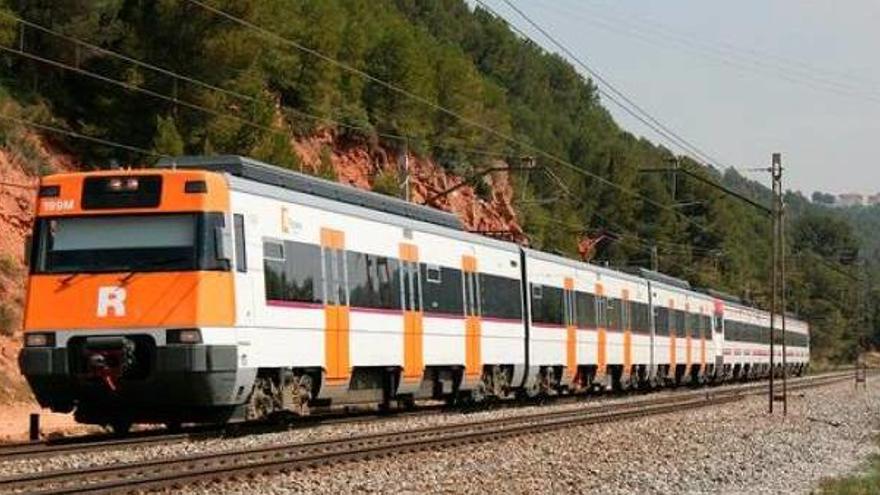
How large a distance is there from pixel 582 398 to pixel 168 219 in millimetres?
20336

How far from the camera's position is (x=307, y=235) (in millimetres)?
20188

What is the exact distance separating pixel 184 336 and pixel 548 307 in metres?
15.9

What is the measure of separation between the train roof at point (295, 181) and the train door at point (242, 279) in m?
1.40

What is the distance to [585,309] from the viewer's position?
35594mm

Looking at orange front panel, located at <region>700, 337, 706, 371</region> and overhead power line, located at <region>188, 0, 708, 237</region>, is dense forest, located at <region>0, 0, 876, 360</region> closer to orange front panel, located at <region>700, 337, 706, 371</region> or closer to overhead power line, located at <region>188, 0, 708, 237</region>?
overhead power line, located at <region>188, 0, 708, 237</region>

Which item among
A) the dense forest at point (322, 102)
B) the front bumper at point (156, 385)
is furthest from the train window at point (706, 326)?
the front bumper at point (156, 385)

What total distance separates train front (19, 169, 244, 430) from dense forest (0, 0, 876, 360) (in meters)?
23.2

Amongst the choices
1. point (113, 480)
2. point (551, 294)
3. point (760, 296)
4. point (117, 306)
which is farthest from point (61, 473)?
point (760, 296)

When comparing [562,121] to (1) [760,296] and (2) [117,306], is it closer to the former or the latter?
(1) [760,296]

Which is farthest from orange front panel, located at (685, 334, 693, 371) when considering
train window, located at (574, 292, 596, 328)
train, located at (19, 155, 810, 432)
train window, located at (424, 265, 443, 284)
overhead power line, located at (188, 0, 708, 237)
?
train window, located at (424, 265, 443, 284)

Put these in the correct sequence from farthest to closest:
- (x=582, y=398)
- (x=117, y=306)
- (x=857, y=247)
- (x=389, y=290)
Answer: (x=857, y=247), (x=582, y=398), (x=389, y=290), (x=117, y=306)

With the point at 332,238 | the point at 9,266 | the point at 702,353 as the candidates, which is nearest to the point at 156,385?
the point at 332,238

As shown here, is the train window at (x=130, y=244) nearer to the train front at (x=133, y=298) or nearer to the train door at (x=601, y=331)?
the train front at (x=133, y=298)

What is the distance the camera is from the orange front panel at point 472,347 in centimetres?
2655
